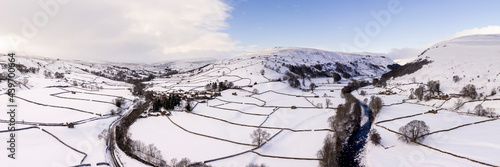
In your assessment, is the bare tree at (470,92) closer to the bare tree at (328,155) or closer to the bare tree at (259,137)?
the bare tree at (328,155)

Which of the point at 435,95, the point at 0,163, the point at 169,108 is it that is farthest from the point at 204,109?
the point at 435,95

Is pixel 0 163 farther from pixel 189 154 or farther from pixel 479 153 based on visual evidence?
pixel 479 153

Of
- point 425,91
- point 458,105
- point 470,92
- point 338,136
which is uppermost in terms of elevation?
point 470,92

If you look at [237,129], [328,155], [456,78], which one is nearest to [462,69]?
[456,78]

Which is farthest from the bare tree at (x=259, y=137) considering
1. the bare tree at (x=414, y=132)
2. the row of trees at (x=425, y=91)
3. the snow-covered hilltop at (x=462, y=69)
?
the snow-covered hilltop at (x=462, y=69)

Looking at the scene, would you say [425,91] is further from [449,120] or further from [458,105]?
[449,120]

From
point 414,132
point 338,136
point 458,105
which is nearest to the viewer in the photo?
point 414,132

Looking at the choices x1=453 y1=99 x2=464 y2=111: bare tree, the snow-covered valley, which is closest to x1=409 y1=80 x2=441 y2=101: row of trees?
the snow-covered valley
